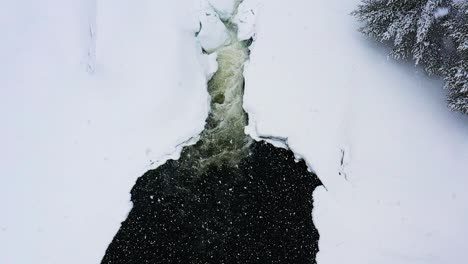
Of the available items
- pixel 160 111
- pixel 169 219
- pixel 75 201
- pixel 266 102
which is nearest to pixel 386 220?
pixel 266 102

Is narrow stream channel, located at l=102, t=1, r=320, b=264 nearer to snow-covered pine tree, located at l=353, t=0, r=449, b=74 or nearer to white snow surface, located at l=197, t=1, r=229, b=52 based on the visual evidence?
white snow surface, located at l=197, t=1, r=229, b=52

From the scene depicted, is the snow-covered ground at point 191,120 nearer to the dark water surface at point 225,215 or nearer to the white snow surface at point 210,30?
the white snow surface at point 210,30

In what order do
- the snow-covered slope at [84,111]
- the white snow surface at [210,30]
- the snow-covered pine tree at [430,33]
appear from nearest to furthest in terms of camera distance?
the snow-covered slope at [84,111] < the snow-covered pine tree at [430,33] < the white snow surface at [210,30]

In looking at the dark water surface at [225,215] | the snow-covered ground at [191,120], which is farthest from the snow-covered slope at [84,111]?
the dark water surface at [225,215]

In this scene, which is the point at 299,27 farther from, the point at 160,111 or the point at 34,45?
the point at 34,45

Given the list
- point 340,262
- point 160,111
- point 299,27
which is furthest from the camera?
point 299,27

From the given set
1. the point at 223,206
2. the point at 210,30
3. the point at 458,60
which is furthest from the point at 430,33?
the point at 223,206

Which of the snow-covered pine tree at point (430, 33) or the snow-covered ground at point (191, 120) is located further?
the snow-covered pine tree at point (430, 33)
